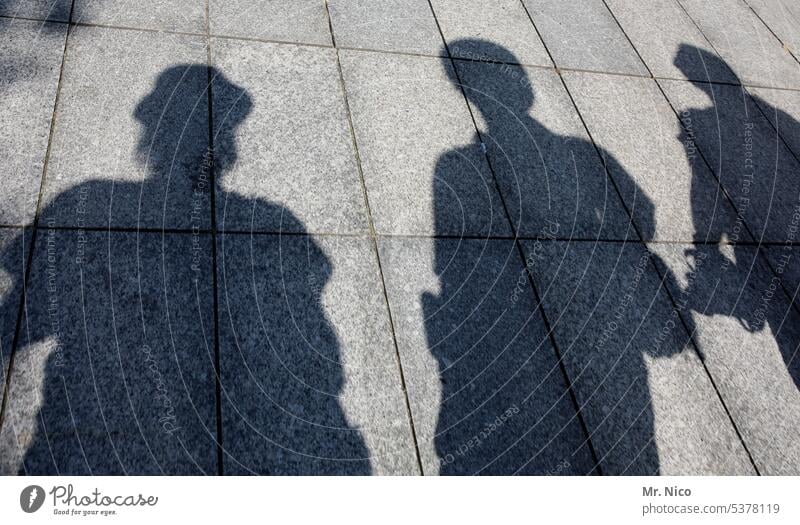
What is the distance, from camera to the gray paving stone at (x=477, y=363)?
3320mm

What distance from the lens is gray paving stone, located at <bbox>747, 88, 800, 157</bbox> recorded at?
5910 mm

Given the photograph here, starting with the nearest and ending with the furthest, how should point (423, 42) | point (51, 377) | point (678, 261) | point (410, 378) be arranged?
point (51, 377)
point (410, 378)
point (678, 261)
point (423, 42)

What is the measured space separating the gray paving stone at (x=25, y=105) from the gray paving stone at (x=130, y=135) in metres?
0.10

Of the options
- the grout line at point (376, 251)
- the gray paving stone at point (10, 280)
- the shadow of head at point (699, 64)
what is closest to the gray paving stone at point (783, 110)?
the shadow of head at point (699, 64)

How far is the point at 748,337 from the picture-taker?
4.23 m

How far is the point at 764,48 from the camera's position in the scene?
6926 mm

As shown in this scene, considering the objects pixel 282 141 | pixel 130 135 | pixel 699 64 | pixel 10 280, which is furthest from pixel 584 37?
pixel 10 280

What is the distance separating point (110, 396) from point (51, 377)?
33cm

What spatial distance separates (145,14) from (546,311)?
4398 millimetres

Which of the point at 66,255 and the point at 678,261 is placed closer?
the point at 66,255

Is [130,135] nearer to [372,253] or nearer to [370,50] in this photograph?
[372,253]

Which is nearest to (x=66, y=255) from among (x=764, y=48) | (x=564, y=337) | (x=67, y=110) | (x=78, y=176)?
(x=78, y=176)

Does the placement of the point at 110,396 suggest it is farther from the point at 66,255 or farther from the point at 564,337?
the point at 564,337
